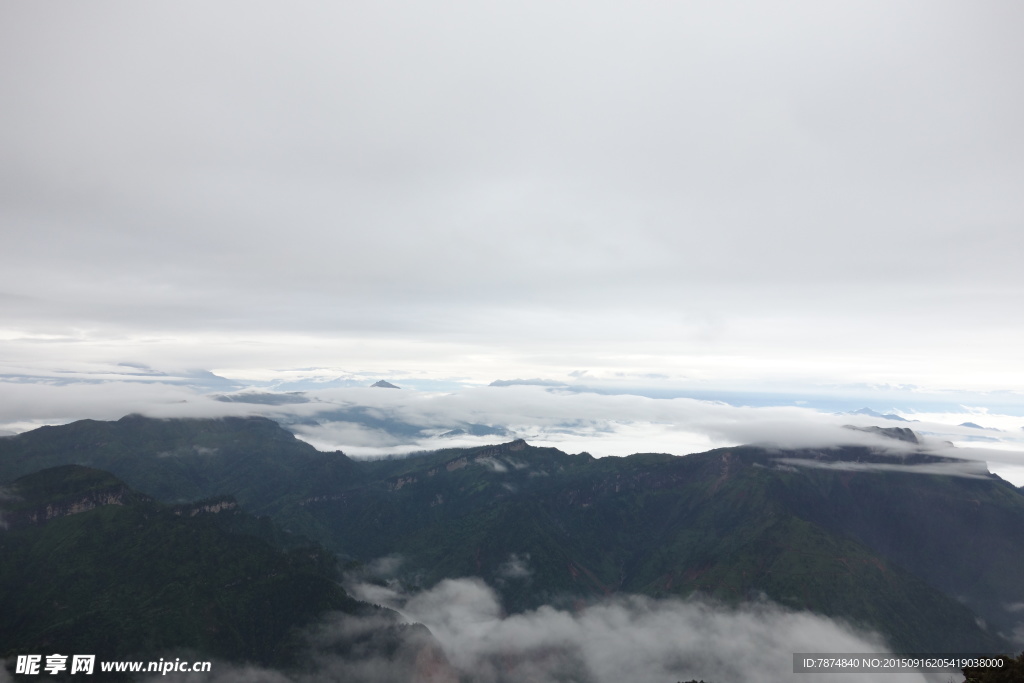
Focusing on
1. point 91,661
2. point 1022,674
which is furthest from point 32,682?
point 1022,674

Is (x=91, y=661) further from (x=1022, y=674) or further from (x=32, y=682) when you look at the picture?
(x=1022, y=674)

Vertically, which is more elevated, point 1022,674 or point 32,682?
point 1022,674

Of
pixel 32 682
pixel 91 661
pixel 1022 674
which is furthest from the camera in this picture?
pixel 91 661

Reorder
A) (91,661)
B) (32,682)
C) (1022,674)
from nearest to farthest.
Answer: (1022,674), (32,682), (91,661)

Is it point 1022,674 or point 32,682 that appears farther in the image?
point 32,682

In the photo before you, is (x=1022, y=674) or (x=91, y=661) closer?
(x=1022, y=674)

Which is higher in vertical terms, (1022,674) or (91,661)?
(1022,674)
